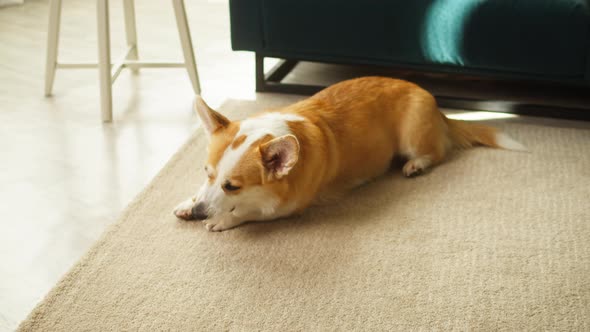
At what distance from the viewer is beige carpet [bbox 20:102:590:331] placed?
1.41 meters

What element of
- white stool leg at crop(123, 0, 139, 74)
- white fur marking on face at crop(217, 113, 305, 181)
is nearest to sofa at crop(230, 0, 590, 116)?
white stool leg at crop(123, 0, 139, 74)

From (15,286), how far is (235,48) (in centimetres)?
148

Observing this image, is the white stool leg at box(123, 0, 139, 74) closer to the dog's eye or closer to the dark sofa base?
the dark sofa base

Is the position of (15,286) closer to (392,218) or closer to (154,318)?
(154,318)

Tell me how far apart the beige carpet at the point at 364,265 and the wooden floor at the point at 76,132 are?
0.12 m

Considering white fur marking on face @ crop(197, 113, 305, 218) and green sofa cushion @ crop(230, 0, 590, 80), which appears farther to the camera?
green sofa cushion @ crop(230, 0, 590, 80)

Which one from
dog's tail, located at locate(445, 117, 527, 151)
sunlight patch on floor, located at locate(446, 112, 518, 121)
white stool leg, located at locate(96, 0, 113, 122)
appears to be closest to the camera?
dog's tail, located at locate(445, 117, 527, 151)

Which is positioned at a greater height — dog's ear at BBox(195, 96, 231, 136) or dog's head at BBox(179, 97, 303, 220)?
dog's ear at BBox(195, 96, 231, 136)

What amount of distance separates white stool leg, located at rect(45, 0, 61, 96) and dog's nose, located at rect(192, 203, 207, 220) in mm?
1393

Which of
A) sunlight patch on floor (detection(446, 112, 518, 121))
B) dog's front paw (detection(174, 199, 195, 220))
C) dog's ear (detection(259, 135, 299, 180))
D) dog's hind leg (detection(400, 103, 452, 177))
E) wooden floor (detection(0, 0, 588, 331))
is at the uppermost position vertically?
dog's ear (detection(259, 135, 299, 180))

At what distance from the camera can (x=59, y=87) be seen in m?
2.90

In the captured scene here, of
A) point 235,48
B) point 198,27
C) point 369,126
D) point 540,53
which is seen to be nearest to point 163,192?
point 369,126

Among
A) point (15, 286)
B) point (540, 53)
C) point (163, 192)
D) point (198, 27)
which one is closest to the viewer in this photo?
point (15, 286)

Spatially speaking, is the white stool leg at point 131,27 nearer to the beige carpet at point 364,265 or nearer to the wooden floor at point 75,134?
the wooden floor at point 75,134
